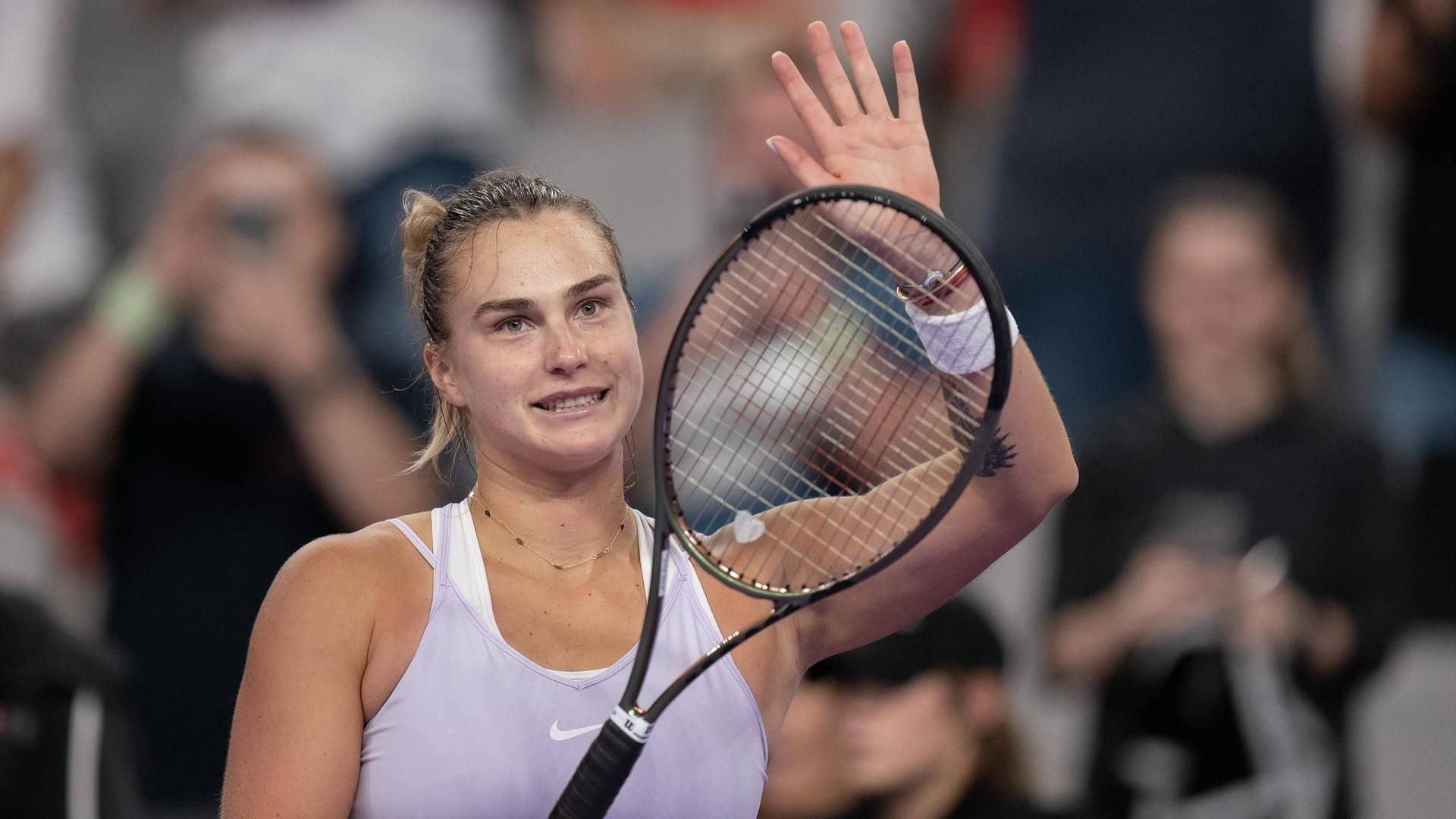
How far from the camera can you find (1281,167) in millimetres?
4762

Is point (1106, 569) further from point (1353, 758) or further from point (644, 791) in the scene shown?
point (644, 791)

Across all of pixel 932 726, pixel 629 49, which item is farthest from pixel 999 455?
pixel 629 49

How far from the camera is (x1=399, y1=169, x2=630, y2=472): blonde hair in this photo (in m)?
2.14

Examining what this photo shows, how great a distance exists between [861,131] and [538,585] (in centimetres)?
66

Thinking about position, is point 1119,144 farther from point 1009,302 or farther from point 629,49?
point 629,49

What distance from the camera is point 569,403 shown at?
208cm

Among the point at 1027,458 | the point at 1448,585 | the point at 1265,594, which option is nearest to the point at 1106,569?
the point at 1265,594

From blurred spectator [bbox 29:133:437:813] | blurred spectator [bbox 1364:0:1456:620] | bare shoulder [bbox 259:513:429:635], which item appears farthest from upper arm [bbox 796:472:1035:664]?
blurred spectator [bbox 1364:0:1456:620]

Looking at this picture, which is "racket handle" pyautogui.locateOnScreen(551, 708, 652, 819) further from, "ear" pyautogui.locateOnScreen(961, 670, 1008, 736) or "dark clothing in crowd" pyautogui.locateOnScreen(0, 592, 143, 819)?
"ear" pyautogui.locateOnScreen(961, 670, 1008, 736)

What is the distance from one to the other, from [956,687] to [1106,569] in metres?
0.74

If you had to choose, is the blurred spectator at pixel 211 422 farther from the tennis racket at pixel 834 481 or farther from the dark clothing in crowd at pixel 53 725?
the tennis racket at pixel 834 481

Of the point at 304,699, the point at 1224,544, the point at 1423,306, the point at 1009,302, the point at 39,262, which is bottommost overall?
the point at 1224,544

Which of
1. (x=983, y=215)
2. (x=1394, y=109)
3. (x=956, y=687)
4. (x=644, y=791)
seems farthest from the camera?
(x=983, y=215)

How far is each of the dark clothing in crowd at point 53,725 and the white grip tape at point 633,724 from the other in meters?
1.29
